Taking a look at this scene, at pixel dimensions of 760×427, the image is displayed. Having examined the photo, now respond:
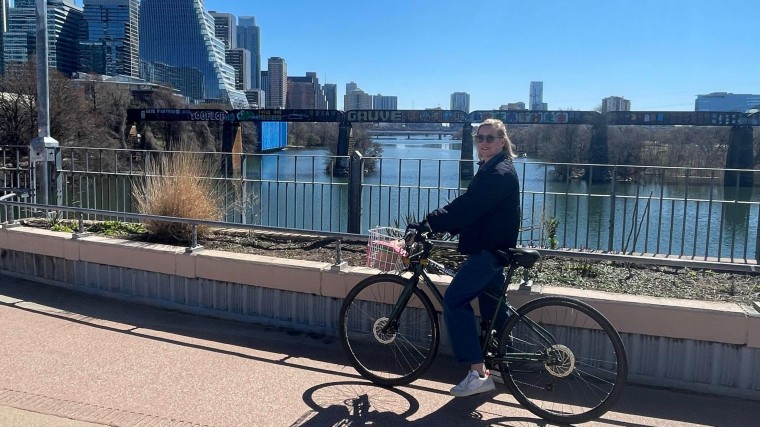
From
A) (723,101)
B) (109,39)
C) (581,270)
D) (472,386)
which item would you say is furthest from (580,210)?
(109,39)

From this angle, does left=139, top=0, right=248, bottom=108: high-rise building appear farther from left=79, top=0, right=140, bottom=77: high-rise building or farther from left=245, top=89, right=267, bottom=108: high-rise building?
left=79, top=0, right=140, bottom=77: high-rise building

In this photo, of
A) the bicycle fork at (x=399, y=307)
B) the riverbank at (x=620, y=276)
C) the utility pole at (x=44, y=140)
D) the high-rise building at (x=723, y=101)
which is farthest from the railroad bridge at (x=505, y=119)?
the utility pole at (x=44, y=140)

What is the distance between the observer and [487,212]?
435 centimetres

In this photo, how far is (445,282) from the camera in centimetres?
516

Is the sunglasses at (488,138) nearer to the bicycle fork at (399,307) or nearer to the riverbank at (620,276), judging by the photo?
the bicycle fork at (399,307)

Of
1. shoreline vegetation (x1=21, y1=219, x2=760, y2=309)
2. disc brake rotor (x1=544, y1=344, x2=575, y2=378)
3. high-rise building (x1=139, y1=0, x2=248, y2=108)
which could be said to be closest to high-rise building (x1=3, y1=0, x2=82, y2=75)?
shoreline vegetation (x1=21, y1=219, x2=760, y2=309)

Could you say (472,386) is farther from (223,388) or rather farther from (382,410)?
(223,388)

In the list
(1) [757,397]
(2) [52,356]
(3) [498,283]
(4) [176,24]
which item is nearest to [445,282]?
(3) [498,283]

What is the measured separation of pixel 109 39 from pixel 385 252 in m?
107

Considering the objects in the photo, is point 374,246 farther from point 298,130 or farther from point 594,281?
point 298,130

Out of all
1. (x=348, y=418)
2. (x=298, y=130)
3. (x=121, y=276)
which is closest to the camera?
(x=348, y=418)

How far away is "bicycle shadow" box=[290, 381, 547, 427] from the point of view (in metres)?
4.12

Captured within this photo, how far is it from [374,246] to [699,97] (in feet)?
114

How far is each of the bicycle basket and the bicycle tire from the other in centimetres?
9
